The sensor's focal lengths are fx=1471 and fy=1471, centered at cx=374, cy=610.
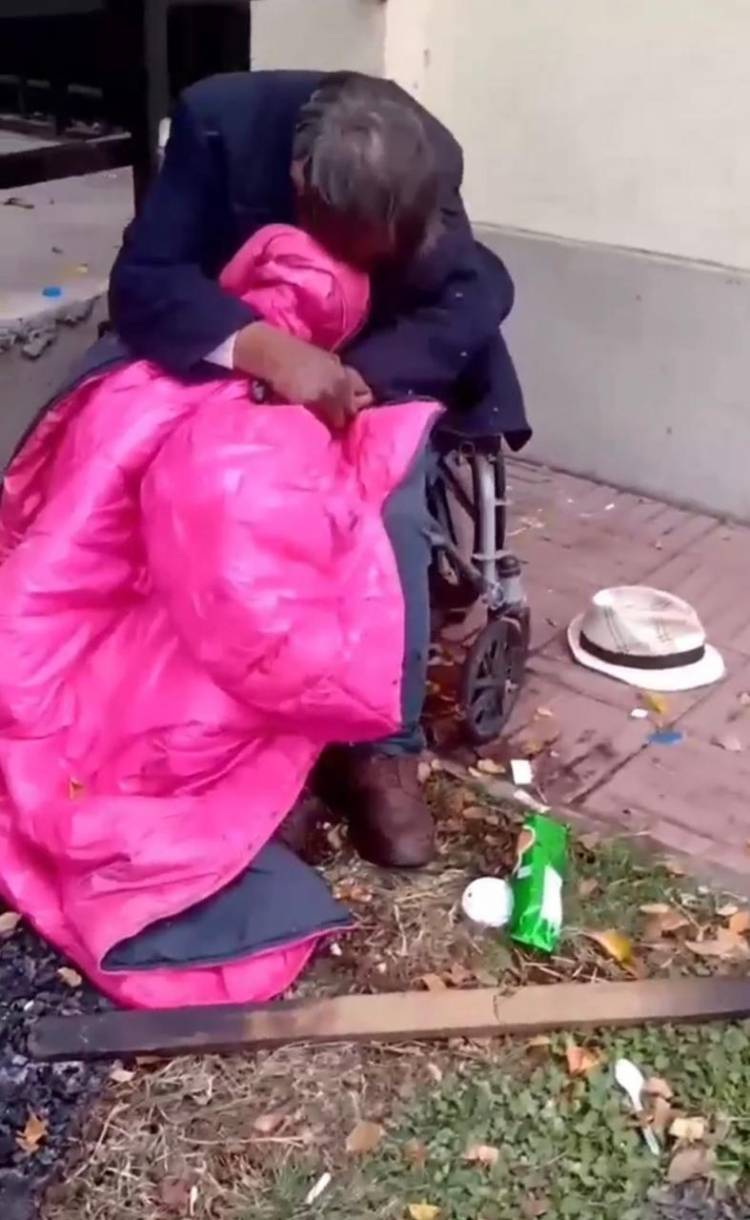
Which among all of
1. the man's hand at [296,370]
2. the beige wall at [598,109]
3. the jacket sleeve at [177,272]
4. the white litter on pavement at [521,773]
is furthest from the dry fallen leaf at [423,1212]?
the beige wall at [598,109]

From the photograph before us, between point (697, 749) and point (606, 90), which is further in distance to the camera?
point (606, 90)

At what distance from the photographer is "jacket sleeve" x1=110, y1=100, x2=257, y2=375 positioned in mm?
1938

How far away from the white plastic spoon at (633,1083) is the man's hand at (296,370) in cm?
88

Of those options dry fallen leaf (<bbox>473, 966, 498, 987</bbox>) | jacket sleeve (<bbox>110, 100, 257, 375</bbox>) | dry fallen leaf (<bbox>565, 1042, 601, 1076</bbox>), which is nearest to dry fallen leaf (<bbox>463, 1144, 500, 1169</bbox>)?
dry fallen leaf (<bbox>565, 1042, 601, 1076</bbox>)

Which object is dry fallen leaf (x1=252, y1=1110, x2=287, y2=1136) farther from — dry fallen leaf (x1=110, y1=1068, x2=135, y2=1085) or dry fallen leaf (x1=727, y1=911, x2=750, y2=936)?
dry fallen leaf (x1=727, y1=911, x2=750, y2=936)

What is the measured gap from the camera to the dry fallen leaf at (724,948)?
75.2 inches

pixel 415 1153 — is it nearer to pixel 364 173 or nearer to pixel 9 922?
pixel 9 922

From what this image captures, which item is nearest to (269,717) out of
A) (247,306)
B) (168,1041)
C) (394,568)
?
(394,568)

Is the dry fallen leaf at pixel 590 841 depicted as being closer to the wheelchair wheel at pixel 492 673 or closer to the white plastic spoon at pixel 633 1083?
the wheelchair wheel at pixel 492 673

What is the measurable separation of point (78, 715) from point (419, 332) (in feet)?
2.29

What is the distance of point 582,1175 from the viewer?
5.23 ft

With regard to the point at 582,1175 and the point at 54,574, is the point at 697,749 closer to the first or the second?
the point at 582,1175

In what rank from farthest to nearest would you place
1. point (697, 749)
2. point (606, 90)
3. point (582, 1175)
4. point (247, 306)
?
point (606, 90) → point (697, 749) → point (247, 306) → point (582, 1175)

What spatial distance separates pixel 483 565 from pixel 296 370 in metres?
0.51
